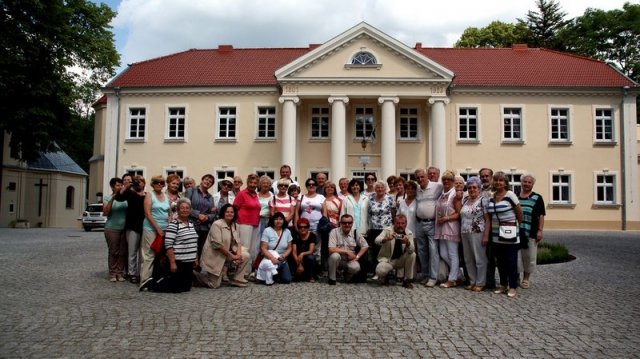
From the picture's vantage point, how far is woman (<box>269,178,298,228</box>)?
9086 millimetres

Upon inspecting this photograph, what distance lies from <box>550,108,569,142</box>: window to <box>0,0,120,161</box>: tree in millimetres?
24325

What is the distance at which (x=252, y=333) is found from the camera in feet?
17.5

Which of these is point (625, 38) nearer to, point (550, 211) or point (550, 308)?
point (550, 211)

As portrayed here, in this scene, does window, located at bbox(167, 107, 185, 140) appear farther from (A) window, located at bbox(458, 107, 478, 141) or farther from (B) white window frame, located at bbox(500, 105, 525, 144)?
(B) white window frame, located at bbox(500, 105, 525, 144)

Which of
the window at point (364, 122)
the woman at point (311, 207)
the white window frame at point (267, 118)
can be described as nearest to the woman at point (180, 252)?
the woman at point (311, 207)

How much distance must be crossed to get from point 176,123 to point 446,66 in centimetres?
1511

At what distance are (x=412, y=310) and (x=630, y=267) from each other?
7055mm

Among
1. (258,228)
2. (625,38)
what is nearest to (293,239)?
(258,228)

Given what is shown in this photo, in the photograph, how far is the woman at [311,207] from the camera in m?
9.14

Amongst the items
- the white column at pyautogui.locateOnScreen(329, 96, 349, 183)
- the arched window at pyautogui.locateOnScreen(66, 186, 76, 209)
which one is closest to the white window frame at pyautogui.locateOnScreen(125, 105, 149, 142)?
the white column at pyautogui.locateOnScreen(329, 96, 349, 183)

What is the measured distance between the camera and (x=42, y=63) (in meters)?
25.7

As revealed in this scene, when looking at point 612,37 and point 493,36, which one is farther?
point 493,36

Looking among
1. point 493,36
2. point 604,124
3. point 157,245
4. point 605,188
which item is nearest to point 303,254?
point 157,245

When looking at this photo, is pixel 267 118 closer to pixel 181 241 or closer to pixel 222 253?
pixel 222 253
